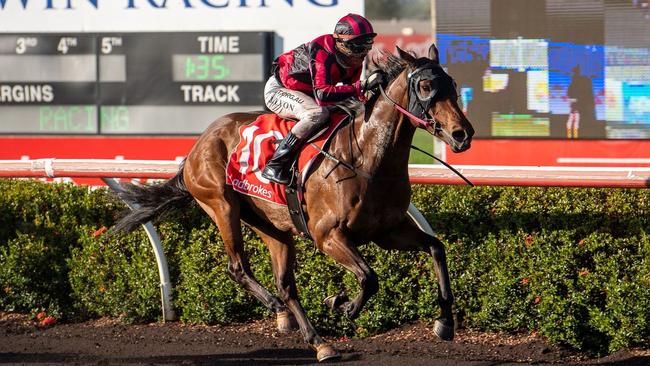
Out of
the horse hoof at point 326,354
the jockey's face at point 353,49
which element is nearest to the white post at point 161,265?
the horse hoof at point 326,354

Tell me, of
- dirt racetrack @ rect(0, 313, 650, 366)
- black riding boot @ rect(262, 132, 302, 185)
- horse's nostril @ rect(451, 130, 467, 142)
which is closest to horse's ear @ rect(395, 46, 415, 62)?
horse's nostril @ rect(451, 130, 467, 142)

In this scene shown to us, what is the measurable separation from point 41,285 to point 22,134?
3.42 metres

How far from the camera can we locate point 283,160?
494 cm

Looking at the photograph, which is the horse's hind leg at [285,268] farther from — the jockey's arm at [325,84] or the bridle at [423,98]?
the bridle at [423,98]

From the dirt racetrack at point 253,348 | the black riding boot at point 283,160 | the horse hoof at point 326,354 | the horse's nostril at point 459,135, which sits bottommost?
the dirt racetrack at point 253,348

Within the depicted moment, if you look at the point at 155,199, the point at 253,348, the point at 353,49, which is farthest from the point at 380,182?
the point at 155,199

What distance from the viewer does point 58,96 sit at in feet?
30.3

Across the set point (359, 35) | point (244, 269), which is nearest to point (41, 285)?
point (244, 269)

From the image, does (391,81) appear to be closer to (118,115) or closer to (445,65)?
(445,65)

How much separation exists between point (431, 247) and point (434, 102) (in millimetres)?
736

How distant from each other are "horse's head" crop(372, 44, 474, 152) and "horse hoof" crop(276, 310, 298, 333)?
1.29 meters

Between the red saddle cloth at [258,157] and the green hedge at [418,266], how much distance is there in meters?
0.60

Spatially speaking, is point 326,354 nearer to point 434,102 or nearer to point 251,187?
point 251,187

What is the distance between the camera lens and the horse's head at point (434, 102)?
4219 millimetres
